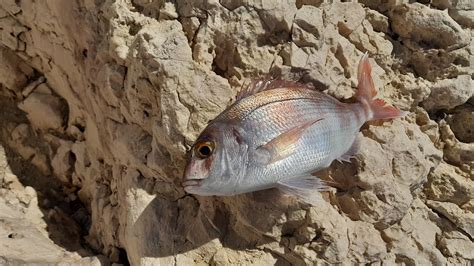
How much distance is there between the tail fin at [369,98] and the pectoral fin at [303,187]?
24.4 inches

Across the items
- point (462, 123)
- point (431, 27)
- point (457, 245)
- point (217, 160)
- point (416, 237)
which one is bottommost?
point (457, 245)

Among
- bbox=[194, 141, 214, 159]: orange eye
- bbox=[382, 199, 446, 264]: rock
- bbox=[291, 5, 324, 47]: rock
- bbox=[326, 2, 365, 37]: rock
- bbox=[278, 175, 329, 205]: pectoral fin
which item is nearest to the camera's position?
bbox=[194, 141, 214, 159]: orange eye

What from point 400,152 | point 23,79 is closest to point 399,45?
point 400,152

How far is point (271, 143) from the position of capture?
102 inches

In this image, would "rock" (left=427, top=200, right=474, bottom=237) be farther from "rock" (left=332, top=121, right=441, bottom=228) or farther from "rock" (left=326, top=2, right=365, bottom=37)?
"rock" (left=326, top=2, right=365, bottom=37)

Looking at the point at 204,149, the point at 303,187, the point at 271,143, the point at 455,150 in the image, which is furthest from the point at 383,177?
the point at 204,149

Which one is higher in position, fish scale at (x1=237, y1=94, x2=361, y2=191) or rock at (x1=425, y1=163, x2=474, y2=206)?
fish scale at (x1=237, y1=94, x2=361, y2=191)

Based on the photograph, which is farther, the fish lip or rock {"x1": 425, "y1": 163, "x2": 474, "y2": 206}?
rock {"x1": 425, "y1": 163, "x2": 474, "y2": 206}

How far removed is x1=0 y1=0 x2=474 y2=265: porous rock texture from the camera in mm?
3076

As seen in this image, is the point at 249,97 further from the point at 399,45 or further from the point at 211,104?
the point at 399,45

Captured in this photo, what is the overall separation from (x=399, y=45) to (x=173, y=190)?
1834mm

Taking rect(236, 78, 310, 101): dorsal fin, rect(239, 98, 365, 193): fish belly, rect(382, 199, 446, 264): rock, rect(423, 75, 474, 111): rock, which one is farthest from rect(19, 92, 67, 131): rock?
rect(423, 75, 474, 111): rock

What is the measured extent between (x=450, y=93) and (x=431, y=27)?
464 millimetres

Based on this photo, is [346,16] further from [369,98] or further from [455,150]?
[455,150]
